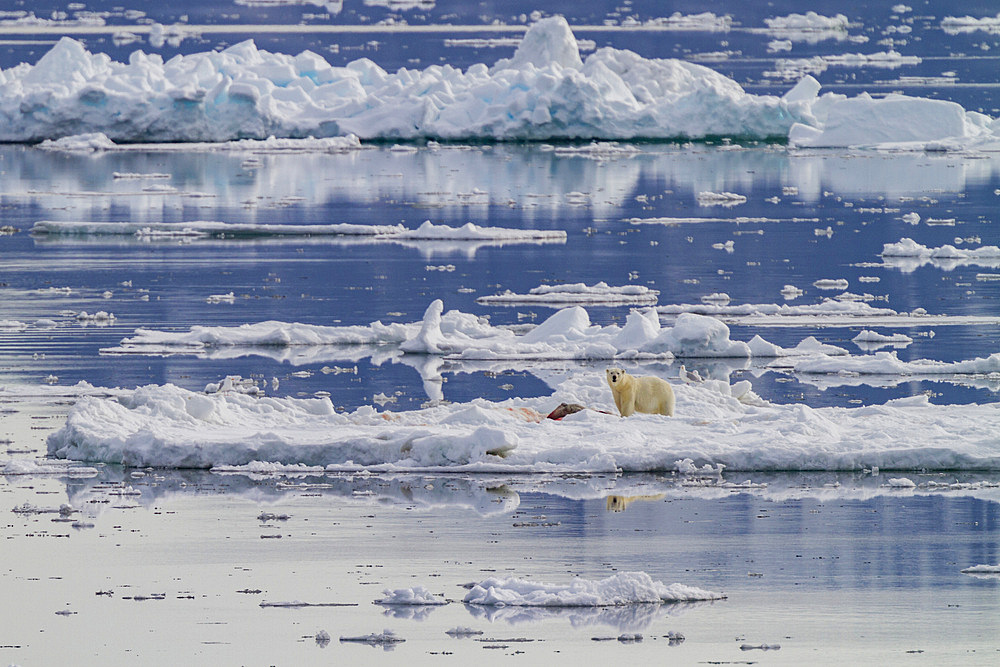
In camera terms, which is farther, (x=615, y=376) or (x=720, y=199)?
(x=720, y=199)

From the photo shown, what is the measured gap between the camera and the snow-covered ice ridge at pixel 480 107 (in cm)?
4584

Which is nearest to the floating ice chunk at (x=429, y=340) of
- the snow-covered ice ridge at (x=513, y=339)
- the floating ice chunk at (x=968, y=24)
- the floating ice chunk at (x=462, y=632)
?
the snow-covered ice ridge at (x=513, y=339)

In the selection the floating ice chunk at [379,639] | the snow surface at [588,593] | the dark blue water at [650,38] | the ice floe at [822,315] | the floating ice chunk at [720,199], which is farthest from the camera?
the dark blue water at [650,38]

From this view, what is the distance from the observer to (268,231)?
97.0 feet

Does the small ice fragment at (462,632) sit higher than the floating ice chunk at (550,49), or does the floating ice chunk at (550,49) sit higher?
the floating ice chunk at (550,49)

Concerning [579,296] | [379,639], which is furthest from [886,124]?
[379,639]

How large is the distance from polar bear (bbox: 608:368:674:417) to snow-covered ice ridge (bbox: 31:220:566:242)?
16.6 m

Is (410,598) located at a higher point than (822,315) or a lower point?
higher

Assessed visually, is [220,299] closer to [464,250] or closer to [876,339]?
[464,250]

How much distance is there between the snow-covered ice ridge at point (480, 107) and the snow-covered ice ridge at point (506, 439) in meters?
33.1

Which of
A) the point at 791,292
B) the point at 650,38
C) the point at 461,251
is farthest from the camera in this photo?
the point at 650,38

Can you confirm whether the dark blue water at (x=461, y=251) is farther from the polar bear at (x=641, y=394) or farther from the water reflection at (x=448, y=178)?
the polar bear at (x=641, y=394)

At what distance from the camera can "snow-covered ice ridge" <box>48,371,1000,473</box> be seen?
10938 mm

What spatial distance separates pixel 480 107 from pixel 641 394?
3565 centimetres
